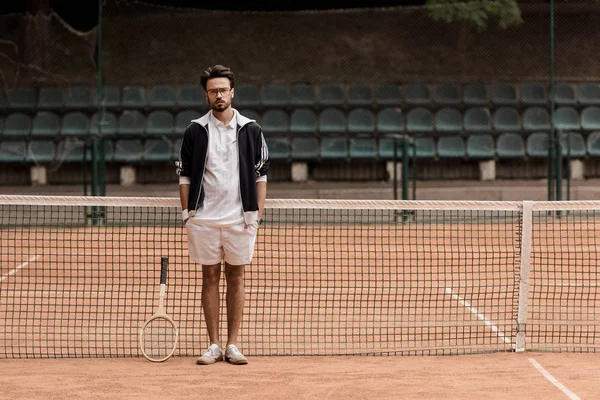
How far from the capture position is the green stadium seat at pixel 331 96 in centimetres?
1828

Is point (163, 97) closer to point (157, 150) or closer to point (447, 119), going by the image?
point (157, 150)

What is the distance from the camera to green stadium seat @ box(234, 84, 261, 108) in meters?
17.9

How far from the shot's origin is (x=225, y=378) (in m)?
5.92

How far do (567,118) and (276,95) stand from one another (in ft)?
17.0

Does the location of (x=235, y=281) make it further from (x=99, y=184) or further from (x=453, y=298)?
(x=99, y=184)

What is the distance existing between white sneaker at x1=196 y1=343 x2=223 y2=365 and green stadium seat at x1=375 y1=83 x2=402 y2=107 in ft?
40.2

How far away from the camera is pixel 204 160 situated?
628 centimetres

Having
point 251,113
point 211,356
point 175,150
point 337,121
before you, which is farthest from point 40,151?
point 211,356

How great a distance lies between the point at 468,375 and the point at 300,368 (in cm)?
101

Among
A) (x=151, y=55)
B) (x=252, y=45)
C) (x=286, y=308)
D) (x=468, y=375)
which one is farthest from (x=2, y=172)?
(x=468, y=375)

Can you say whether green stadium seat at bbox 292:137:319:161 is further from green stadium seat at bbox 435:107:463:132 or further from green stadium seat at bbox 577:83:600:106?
green stadium seat at bbox 577:83:600:106

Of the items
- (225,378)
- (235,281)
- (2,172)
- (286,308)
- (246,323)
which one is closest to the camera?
(225,378)

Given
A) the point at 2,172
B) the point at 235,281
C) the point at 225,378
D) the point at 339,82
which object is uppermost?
the point at 339,82

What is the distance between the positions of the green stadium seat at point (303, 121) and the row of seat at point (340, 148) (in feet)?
1.21
